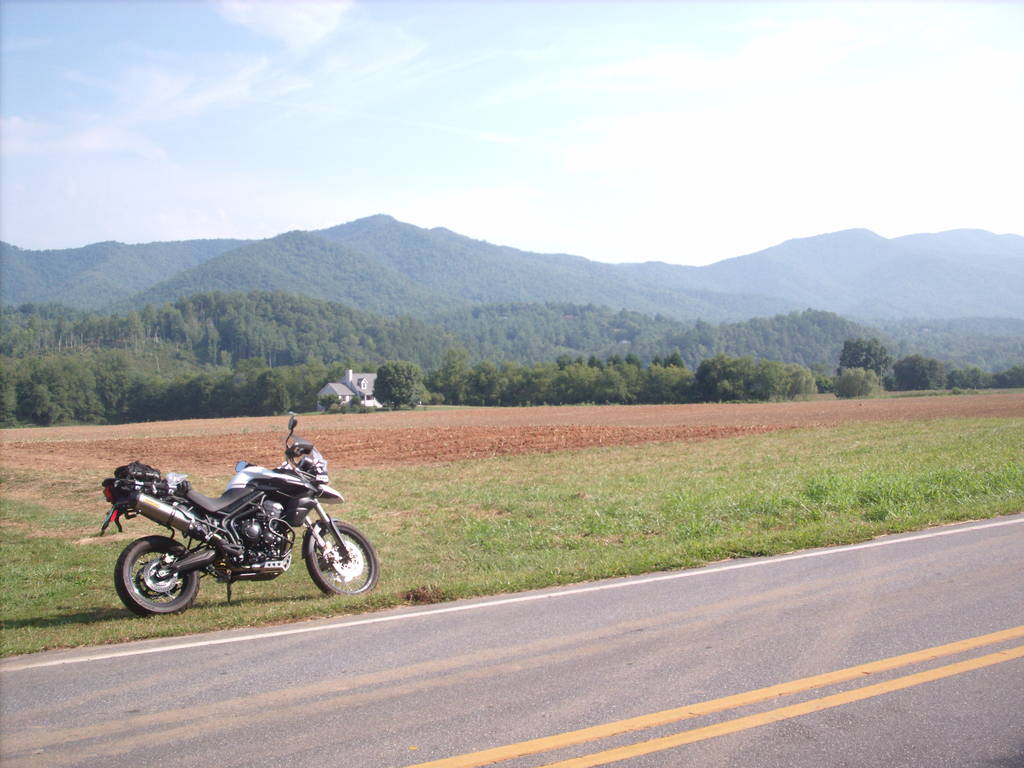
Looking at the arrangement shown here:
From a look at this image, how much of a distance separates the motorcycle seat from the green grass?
0.97 m

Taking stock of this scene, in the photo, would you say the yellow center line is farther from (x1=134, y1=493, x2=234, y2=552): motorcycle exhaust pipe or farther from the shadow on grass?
(x1=134, y1=493, x2=234, y2=552): motorcycle exhaust pipe

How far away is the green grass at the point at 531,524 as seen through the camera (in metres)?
8.09

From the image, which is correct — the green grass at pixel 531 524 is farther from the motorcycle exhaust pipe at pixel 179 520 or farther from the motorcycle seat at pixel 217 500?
the motorcycle seat at pixel 217 500

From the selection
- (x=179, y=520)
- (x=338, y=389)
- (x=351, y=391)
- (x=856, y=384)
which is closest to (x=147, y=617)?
(x=179, y=520)

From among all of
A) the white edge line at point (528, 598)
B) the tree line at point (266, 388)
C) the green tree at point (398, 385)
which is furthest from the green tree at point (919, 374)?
the white edge line at point (528, 598)

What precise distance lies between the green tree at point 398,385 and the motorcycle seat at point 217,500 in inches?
3931

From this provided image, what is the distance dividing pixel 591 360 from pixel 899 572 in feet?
379

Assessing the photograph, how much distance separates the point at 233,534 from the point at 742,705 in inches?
200

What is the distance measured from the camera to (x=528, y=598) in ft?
25.5

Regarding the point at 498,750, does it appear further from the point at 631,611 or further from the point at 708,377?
the point at 708,377

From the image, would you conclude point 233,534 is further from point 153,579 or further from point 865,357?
point 865,357

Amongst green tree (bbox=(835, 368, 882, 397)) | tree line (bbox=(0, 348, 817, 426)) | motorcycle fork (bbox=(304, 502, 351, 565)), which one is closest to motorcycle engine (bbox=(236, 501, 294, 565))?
motorcycle fork (bbox=(304, 502, 351, 565))

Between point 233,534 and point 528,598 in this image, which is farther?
point 233,534

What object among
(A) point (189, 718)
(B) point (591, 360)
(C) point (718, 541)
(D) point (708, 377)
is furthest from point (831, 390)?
(A) point (189, 718)
